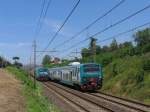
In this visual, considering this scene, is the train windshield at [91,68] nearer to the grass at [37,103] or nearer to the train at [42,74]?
the grass at [37,103]

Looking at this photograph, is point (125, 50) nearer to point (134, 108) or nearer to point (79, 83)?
point (79, 83)

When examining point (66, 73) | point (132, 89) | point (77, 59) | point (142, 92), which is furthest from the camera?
point (77, 59)

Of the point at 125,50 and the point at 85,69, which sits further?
the point at 125,50

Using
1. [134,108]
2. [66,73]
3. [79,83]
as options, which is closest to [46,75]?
[66,73]

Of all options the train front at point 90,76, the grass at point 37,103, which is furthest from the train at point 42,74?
the grass at point 37,103

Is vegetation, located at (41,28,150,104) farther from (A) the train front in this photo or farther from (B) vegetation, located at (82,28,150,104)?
(A) the train front

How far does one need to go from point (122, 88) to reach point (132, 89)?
3151 mm

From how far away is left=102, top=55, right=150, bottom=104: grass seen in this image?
38594mm

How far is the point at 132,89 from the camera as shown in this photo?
135ft

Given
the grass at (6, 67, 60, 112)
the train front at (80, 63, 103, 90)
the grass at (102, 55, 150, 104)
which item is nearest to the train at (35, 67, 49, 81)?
the grass at (102, 55, 150, 104)

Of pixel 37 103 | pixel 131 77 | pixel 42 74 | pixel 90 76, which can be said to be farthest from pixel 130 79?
pixel 42 74

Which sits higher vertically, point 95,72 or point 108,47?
point 108,47

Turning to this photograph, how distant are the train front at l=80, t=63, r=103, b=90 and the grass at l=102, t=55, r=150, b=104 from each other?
1917 millimetres

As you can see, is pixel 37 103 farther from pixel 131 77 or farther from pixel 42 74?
pixel 42 74
